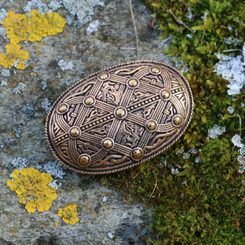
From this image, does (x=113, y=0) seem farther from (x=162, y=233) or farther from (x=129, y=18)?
(x=162, y=233)

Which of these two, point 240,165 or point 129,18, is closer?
point 240,165

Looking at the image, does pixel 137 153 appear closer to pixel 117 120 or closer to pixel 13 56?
pixel 117 120

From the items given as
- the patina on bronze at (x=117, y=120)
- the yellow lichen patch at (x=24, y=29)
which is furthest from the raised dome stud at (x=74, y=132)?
the yellow lichen patch at (x=24, y=29)

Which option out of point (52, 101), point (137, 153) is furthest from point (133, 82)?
point (52, 101)

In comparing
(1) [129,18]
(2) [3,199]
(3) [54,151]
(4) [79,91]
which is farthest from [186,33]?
(2) [3,199]

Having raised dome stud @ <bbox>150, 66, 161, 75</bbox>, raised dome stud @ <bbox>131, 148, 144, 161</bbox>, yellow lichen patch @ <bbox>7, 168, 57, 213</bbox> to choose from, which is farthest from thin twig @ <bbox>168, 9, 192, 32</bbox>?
yellow lichen patch @ <bbox>7, 168, 57, 213</bbox>

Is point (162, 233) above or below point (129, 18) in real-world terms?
below
